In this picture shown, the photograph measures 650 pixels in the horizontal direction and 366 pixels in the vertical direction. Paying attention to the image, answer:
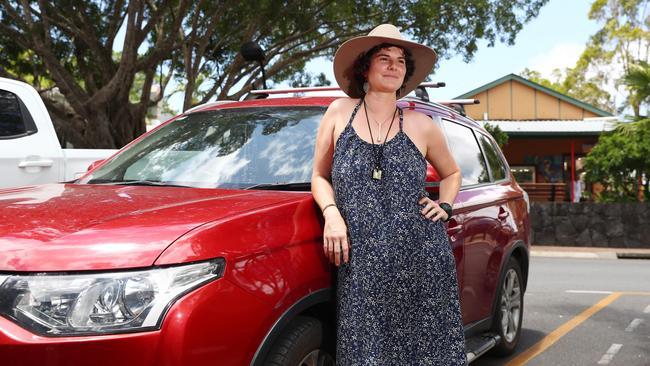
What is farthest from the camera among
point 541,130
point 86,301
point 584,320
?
point 541,130

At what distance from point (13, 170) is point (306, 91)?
10.4ft

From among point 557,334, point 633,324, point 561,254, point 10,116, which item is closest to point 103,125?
point 10,116

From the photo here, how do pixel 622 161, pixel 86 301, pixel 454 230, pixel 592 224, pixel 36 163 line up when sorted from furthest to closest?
pixel 592 224 < pixel 622 161 < pixel 36 163 < pixel 454 230 < pixel 86 301

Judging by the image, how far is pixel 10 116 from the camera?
701cm

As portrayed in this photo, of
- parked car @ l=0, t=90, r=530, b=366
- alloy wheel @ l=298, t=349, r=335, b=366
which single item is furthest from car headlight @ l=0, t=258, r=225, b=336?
alloy wheel @ l=298, t=349, r=335, b=366

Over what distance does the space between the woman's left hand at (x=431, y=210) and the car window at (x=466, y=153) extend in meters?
1.54

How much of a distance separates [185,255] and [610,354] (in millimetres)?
4676

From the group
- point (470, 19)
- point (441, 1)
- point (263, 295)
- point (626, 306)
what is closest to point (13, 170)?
point (263, 295)

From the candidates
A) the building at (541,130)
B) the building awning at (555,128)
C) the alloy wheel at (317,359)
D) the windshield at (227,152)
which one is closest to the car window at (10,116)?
the windshield at (227,152)

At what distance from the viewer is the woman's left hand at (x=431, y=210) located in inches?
128

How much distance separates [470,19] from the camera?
19.1 meters

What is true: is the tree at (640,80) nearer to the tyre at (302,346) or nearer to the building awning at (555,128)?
the building awning at (555,128)

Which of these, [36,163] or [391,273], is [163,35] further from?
[391,273]

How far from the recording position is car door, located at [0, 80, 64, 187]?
6.74m
